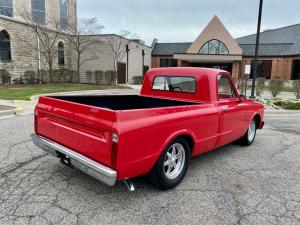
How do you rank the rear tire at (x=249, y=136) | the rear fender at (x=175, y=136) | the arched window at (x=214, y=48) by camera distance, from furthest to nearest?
the arched window at (x=214, y=48) < the rear tire at (x=249, y=136) < the rear fender at (x=175, y=136)

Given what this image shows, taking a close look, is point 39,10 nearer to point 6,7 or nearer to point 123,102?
point 6,7

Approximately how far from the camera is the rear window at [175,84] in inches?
Answer: 187

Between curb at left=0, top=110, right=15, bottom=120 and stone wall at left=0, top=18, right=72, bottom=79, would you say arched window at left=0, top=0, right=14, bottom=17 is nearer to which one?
stone wall at left=0, top=18, right=72, bottom=79

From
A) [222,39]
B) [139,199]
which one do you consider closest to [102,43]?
[222,39]

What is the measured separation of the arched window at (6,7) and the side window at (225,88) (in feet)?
79.4

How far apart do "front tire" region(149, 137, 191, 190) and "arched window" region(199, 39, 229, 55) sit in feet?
110

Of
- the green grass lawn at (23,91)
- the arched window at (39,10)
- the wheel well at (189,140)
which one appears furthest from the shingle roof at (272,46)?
the wheel well at (189,140)

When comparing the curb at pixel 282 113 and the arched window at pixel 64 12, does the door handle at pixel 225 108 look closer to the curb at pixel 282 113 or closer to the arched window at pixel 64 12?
the curb at pixel 282 113

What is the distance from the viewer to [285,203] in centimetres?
346

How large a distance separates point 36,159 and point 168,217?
9.68ft

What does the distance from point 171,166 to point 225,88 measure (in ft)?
6.81

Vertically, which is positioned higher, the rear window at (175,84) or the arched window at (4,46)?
the arched window at (4,46)

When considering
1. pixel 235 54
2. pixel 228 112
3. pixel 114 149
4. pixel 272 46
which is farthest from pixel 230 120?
pixel 272 46

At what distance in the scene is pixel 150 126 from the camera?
317 cm
